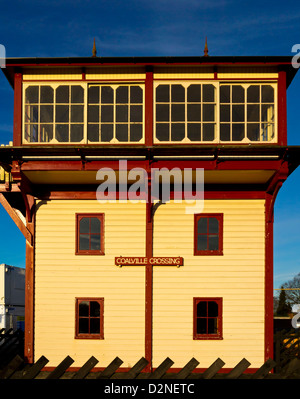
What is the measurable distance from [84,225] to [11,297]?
1858 centimetres

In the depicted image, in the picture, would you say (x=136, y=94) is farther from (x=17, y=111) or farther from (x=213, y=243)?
(x=213, y=243)

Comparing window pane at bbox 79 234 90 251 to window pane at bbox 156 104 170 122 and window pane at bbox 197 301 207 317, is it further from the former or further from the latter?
window pane at bbox 156 104 170 122

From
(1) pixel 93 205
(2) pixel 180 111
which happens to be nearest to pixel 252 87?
(2) pixel 180 111

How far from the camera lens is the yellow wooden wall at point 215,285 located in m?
14.3

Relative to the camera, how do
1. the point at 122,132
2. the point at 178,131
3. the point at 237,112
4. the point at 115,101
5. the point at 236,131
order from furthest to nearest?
the point at 122,132, the point at 178,131, the point at 236,131, the point at 237,112, the point at 115,101

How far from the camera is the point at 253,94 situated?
1433cm

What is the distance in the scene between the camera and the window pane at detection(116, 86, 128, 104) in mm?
14328

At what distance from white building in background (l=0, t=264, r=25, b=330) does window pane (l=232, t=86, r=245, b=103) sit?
2303 centimetres

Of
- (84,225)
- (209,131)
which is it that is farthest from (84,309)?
(209,131)

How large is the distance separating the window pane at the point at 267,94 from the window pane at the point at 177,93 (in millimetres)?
2967

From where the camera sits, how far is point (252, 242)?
14883mm
